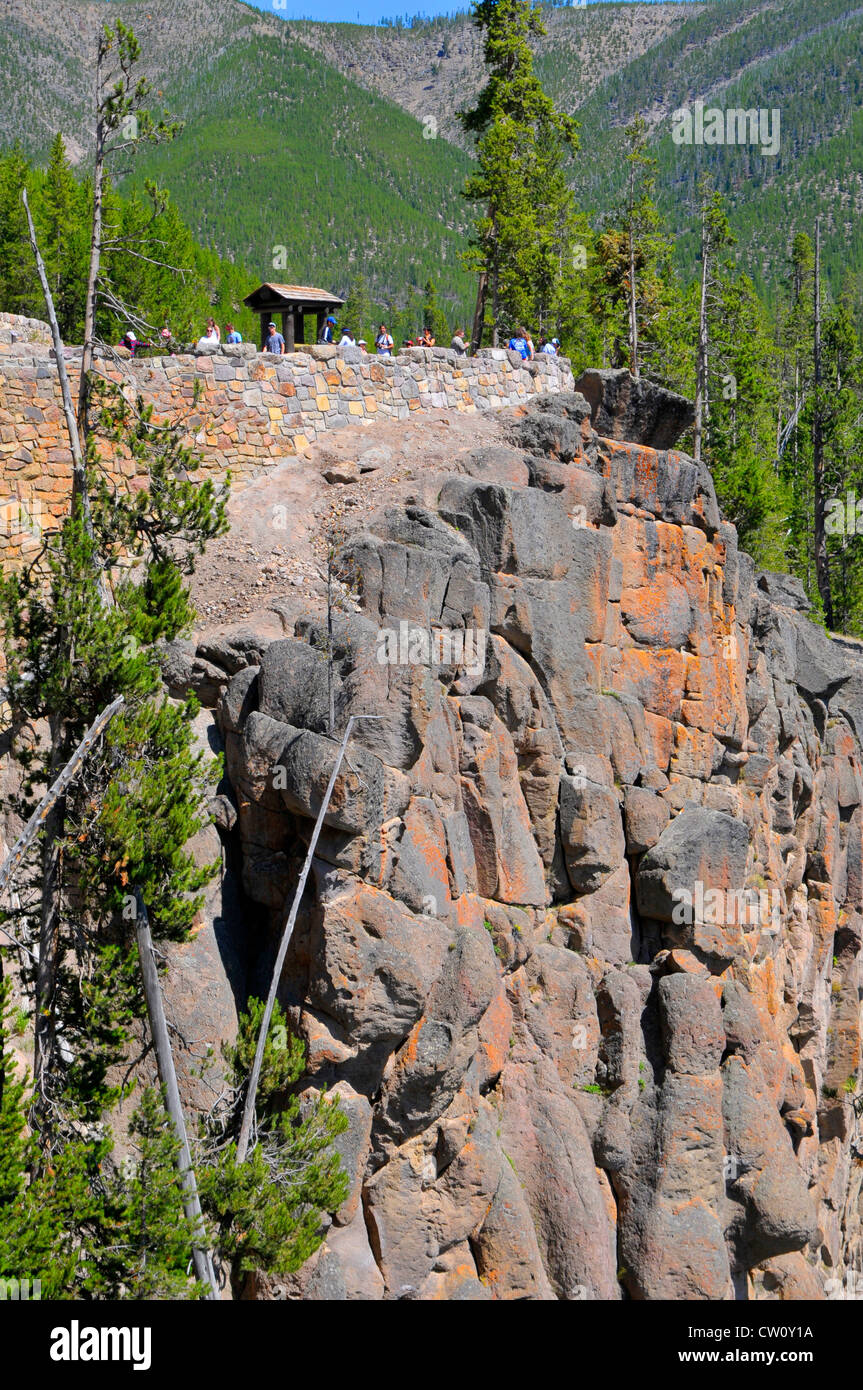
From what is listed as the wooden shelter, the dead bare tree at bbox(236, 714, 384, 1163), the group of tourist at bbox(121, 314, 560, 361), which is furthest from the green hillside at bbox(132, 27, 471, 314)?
the dead bare tree at bbox(236, 714, 384, 1163)

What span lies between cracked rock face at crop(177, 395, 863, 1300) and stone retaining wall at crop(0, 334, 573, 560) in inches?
110

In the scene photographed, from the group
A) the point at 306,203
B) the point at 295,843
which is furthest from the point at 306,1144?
the point at 306,203

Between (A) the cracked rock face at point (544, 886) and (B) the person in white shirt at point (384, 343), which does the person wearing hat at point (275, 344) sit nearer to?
(B) the person in white shirt at point (384, 343)

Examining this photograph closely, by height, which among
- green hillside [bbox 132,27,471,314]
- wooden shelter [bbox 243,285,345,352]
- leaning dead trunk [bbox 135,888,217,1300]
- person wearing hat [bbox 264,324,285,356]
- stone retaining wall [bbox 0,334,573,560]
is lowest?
leaning dead trunk [bbox 135,888,217,1300]

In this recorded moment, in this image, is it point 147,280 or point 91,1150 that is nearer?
point 91,1150

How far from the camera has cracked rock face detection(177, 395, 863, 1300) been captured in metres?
18.2

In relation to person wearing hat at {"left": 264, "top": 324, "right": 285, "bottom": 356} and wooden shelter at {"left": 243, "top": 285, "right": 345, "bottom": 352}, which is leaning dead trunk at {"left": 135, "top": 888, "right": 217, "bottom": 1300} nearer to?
person wearing hat at {"left": 264, "top": 324, "right": 285, "bottom": 356}
